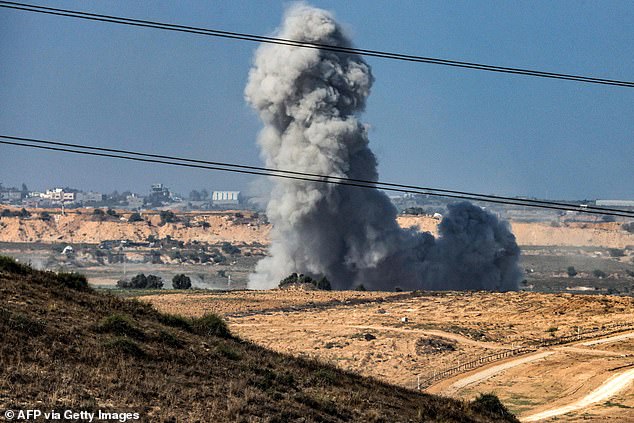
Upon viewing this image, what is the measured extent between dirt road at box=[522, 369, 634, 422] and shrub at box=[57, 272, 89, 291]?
17874mm

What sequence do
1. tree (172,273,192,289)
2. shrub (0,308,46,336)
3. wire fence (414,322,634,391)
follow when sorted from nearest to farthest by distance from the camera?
shrub (0,308,46,336) → wire fence (414,322,634,391) → tree (172,273,192,289)

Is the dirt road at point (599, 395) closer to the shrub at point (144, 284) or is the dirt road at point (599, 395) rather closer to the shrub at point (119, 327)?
the shrub at point (119, 327)

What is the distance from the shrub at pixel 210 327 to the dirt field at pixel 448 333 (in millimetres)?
13977

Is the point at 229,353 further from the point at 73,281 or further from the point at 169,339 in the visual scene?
the point at 73,281

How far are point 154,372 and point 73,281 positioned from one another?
984 centimetres

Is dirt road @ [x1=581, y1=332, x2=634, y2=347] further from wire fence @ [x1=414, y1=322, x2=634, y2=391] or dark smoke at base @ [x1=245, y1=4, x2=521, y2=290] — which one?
dark smoke at base @ [x1=245, y1=4, x2=521, y2=290]

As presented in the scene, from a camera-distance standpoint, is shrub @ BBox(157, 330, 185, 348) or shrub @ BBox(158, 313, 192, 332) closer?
shrub @ BBox(157, 330, 185, 348)

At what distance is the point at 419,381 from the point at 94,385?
86.7 ft

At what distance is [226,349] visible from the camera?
28031 millimetres

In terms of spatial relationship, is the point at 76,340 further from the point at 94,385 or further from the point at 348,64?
the point at 348,64

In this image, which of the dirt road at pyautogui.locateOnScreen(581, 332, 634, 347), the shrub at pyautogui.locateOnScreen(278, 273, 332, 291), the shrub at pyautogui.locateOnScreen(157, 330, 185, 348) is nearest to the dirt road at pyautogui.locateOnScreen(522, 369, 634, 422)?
the dirt road at pyautogui.locateOnScreen(581, 332, 634, 347)

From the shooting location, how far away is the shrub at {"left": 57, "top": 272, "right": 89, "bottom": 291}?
32.1 metres

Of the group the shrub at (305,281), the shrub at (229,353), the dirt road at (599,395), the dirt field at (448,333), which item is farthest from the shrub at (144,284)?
the shrub at (229,353)

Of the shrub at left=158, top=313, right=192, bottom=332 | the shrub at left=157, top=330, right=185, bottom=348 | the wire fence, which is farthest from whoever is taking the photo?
the wire fence
